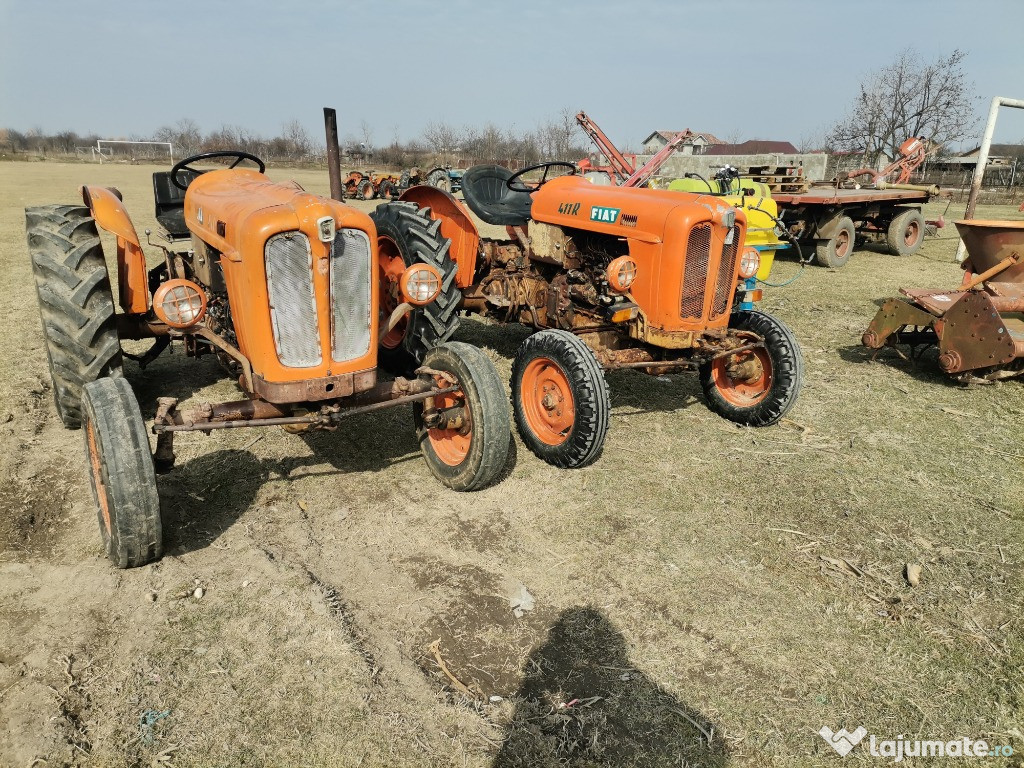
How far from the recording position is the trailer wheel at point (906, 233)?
→ 475 inches

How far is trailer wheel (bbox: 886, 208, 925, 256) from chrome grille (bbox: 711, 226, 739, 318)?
1000 cm

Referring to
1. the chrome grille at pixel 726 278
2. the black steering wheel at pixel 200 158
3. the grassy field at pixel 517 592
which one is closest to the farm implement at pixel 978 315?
the grassy field at pixel 517 592

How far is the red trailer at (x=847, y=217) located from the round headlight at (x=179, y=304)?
31.7ft

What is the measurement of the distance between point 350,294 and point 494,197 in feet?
10.5

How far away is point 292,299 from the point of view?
9.38ft

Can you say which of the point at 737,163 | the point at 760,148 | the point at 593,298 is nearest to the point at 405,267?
the point at 593,298

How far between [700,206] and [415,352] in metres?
2.13

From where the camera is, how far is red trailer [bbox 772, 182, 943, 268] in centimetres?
1063

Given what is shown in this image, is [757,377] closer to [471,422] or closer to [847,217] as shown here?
[471,422]

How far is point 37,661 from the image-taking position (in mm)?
2301

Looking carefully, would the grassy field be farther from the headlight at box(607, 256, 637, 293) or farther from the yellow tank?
the yellow tank

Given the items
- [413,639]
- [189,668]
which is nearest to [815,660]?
[413,639]

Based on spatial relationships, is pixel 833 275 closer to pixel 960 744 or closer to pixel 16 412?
pixel 960 744

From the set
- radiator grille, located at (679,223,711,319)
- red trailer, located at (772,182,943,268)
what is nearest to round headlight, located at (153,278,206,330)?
radiator grille, located at (679,223,711,319)
